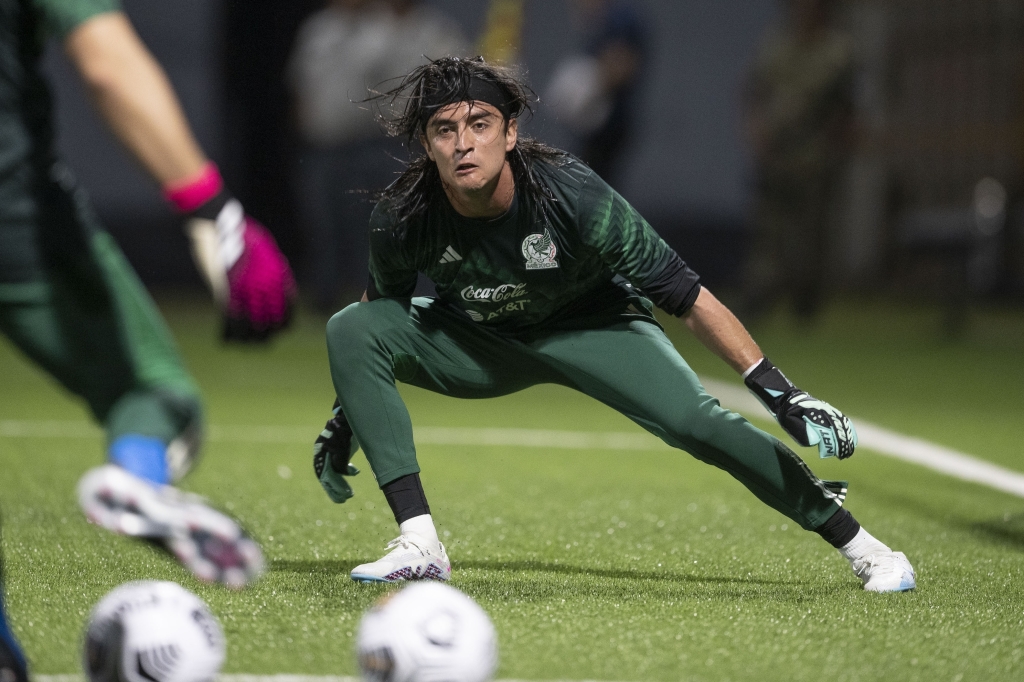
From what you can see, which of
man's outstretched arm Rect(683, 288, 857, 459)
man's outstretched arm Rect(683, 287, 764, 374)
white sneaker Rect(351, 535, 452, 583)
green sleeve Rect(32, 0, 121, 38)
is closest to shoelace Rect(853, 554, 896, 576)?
man's outstretched arm Rect(683, 288, 857, 459)

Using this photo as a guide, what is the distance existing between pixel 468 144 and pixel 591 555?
1379 mm

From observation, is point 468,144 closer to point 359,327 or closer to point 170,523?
point 359,327

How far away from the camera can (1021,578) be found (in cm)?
401

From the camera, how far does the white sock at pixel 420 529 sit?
3.79 metres

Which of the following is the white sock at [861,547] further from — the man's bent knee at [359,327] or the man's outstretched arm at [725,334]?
the man's bent knee at [359,327]

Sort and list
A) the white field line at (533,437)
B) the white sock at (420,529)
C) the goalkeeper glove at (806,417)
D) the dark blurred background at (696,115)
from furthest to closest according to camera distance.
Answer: the dark blurred background at (696,115), the white field line at (533,437), the white sock at (420,529), the goalkeeper glove at (806,417)

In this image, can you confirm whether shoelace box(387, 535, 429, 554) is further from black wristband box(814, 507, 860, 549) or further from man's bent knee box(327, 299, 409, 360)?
black wristband box(814, 507, 860, 549)

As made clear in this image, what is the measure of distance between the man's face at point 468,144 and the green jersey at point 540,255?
0.46ft

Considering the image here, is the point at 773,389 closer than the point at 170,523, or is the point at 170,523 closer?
the point at 170,523

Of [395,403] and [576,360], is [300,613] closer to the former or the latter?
[395,403]

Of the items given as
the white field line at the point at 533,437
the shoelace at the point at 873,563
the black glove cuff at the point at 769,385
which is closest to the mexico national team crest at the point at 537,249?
the black glove cuff at the point at 769,385

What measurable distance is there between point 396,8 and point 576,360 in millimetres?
7468

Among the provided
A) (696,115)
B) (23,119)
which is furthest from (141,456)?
(696,115)

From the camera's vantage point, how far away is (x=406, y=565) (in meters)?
3.72
